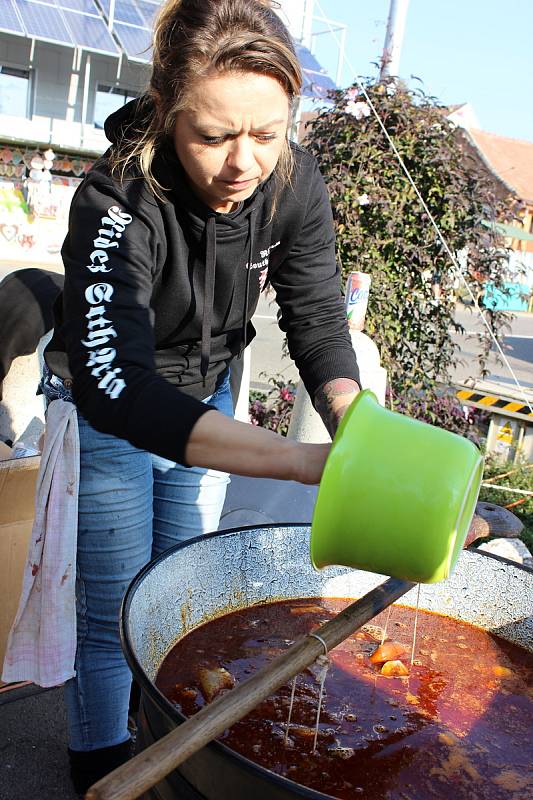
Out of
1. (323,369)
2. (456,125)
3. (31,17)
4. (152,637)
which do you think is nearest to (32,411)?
(323,369)

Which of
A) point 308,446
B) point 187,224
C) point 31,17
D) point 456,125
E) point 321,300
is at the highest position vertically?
point 31,17

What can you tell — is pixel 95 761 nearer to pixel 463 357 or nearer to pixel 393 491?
pixel 393 491

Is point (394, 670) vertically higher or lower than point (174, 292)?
lower

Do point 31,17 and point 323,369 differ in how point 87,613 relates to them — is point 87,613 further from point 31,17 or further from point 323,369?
point 31,17

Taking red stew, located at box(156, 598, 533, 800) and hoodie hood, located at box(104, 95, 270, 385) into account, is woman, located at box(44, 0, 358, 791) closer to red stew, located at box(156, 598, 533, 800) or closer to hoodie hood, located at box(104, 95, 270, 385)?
hoodie hood, located at box(104, 95, 270, 385)

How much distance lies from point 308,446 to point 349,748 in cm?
51

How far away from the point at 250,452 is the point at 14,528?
146 centimetres

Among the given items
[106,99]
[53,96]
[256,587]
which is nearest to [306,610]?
[256,587]

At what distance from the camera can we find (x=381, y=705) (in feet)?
4.87

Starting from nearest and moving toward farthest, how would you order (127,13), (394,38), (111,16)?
1. (394,38)
2. (111,16)
3. (127,13)

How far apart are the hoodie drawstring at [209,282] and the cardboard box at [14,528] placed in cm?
89

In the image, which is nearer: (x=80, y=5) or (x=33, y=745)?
(x=33, y=745)

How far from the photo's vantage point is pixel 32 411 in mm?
3400

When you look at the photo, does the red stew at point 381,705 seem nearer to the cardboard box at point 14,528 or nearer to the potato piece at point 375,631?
the potato piece at point 375,631
